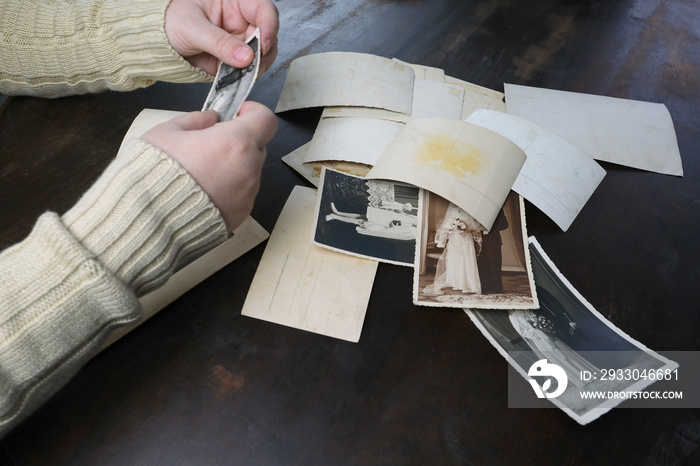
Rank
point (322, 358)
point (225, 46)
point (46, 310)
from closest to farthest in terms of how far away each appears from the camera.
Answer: point (46, 310) < point (322, 358) < point (225, 46)

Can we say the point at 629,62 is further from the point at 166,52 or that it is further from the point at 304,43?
the point at 166,52

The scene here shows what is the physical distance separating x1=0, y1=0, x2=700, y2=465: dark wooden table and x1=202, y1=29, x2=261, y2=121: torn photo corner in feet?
0.47

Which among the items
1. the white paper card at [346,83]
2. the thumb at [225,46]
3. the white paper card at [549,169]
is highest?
the thumb at [225,46]

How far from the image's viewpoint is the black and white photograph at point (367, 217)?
702 mm

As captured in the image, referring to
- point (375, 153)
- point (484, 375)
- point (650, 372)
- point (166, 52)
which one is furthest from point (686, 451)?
point (166, 52)

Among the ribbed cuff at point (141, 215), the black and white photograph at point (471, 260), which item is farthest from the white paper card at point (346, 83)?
the ribbed cuff at point (141, 215)

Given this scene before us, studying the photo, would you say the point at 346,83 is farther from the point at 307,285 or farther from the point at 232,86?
the point at 307,285

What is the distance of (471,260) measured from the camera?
70cm

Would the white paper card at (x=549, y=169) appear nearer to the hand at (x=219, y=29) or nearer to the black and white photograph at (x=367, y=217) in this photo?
the black and white photograph at (x=367, y=217)

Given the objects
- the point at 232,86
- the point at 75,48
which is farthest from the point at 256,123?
the point at 75,48

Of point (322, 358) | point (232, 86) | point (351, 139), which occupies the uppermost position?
point (232, 86)

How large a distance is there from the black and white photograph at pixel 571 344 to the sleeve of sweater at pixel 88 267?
1.41 ft

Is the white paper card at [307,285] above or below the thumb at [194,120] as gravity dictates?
below

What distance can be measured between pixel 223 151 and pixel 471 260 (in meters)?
0.40
